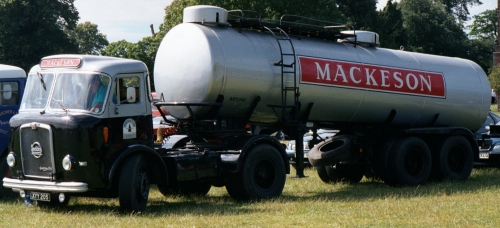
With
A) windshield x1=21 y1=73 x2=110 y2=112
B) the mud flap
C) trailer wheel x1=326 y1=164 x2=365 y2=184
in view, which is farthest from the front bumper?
trailer wheel x1=326 y1=164 x2=365 y2=184

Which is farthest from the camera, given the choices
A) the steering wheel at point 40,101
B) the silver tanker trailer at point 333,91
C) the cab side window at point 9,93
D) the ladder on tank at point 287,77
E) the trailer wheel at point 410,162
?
the trailer wheel at point 410,162

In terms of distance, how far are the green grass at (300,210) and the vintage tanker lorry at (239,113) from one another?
0.43m

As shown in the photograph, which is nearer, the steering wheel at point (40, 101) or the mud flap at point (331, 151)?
the steering wheel at point (40, 101)

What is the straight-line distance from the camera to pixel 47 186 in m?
12.7

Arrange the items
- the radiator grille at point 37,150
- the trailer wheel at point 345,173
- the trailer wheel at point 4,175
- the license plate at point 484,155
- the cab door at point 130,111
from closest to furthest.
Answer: the radiator grille at point 37,150 < the cab door at point 130,111 < the trailer wheel at point 4,175 < the trailer wheel at point 345,173 < the license plate at point 484,155

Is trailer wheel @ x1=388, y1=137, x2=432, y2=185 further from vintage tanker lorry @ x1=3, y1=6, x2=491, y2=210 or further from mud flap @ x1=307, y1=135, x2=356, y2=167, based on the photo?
mud flap @ x1=307, y1=135, x2=356, y2=167

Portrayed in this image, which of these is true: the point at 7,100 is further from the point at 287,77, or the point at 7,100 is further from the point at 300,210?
the point at 300,210

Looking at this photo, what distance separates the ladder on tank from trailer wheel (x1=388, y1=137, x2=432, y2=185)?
2.67m

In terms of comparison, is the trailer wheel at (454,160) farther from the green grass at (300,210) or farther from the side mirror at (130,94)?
the side mirror at (130,94)

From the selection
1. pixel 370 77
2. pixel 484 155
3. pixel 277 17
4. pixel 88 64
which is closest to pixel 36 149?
pixel 88 64

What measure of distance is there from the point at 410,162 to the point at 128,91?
7.64 metres

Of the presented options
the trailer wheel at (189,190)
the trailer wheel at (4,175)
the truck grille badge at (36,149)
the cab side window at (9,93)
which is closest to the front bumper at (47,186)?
the truck grille badge at (36,149)

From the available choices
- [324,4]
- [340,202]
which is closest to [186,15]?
[340,202]

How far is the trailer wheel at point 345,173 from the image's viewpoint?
19.2m
